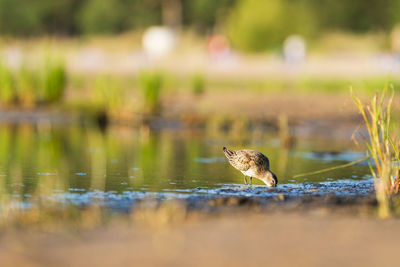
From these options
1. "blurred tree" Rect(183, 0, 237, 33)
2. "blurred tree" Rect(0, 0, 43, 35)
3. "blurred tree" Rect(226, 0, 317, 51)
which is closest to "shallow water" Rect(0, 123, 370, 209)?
"blurred tree" Rect(226, 0, 317, 51)

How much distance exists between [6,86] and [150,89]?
12.1 feet

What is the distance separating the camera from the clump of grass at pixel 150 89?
61.4ft

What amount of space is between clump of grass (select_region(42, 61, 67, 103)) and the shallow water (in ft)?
5.44

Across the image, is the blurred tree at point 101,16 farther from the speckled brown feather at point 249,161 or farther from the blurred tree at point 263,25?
the speckled brown feather at point 249,161

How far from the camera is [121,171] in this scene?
10391 millimetres

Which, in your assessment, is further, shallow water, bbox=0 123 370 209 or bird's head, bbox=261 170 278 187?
bird's head, bbox=261 170 278 187

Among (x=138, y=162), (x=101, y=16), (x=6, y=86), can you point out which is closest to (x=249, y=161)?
(x=138, y=162)

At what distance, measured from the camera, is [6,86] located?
63.4 feet

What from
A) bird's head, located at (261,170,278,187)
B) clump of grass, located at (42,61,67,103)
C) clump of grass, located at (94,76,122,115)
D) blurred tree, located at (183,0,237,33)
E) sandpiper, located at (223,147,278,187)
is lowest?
bird's head, located at (261,170,278,187)

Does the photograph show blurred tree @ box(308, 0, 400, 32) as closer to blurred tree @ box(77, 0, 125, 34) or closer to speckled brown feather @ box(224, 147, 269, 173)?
blurred tree @ box(77, 0, 125, 34)

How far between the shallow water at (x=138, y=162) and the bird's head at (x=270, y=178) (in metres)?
0.20

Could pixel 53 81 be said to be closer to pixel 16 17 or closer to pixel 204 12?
pixel 16 17

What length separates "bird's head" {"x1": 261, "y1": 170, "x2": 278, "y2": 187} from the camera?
893 cm

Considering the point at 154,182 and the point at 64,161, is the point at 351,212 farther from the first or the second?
the point at 64,161
